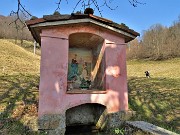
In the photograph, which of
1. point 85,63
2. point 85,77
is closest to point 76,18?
point 85,63

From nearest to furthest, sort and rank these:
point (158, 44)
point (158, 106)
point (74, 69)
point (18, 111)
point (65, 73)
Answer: point (65, 73) < point (18, 111) < point (74, 69) < point (158, 106) < point (158, 44)

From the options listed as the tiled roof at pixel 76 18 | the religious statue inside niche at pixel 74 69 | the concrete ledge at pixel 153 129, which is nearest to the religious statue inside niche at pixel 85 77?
the religious statue inside niche at pixel 74 69

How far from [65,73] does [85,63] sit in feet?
8.02

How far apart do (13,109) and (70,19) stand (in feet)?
13.4

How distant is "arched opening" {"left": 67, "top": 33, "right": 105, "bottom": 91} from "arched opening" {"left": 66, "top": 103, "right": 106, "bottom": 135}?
2.97 ft

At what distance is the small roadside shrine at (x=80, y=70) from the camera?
7.11 m

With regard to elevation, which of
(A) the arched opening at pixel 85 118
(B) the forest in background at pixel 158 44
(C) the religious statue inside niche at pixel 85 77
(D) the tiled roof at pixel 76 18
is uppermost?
(B) the forest in background at pixel 158 44

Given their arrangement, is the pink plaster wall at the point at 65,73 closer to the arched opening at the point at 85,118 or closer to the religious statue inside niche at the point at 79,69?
the arched opening at the point at 85,118

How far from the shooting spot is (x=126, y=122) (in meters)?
7.74

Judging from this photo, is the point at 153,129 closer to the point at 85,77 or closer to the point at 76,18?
the point at 85,77

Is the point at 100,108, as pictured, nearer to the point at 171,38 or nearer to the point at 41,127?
the point at 41,127

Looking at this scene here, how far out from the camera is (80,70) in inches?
383

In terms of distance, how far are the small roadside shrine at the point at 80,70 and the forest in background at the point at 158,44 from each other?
A: 111ft

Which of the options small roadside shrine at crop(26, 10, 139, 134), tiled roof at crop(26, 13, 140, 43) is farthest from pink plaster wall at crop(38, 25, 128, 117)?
tiled roof at crop(26, 13, 140, 43)
